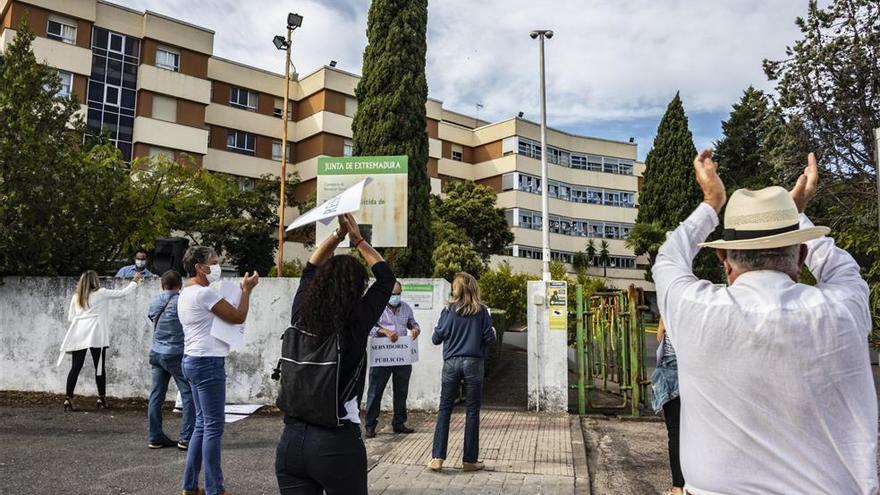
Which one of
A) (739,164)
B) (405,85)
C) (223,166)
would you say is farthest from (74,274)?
(739,164)

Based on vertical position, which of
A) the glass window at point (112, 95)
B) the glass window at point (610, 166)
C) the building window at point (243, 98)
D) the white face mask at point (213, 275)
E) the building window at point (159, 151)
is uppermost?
the building window at point (243, 98)

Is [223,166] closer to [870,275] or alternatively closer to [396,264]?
[396,264]

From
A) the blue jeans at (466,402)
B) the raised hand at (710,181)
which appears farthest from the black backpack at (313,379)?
the blue jeans at (466,402)

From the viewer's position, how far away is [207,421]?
15.9 feet

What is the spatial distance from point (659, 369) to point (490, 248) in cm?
3184

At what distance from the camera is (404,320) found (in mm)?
8422

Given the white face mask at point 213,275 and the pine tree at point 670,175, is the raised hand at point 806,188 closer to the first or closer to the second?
the white face mask at point 213,275

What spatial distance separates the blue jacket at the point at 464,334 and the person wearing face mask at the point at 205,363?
2092 millimetres

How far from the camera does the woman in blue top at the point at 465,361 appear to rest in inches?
242

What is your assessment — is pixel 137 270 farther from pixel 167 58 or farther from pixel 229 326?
pixel 167 58

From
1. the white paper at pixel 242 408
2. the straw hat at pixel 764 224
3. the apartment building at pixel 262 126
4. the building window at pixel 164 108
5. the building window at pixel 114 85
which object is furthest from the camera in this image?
the building window at pixel 164 108

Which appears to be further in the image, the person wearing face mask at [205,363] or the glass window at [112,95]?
the glass window at [112,95]

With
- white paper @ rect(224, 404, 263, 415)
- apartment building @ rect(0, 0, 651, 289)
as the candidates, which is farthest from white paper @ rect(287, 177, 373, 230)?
apartment building @ rect(0, 0, 651, 289)

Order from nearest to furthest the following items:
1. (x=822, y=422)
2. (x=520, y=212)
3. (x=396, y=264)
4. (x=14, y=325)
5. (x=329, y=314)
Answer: (x=822, y=422), (x=329, y=314), (x=14, y=325), (x=396, y=264), (x=520, y=212)
